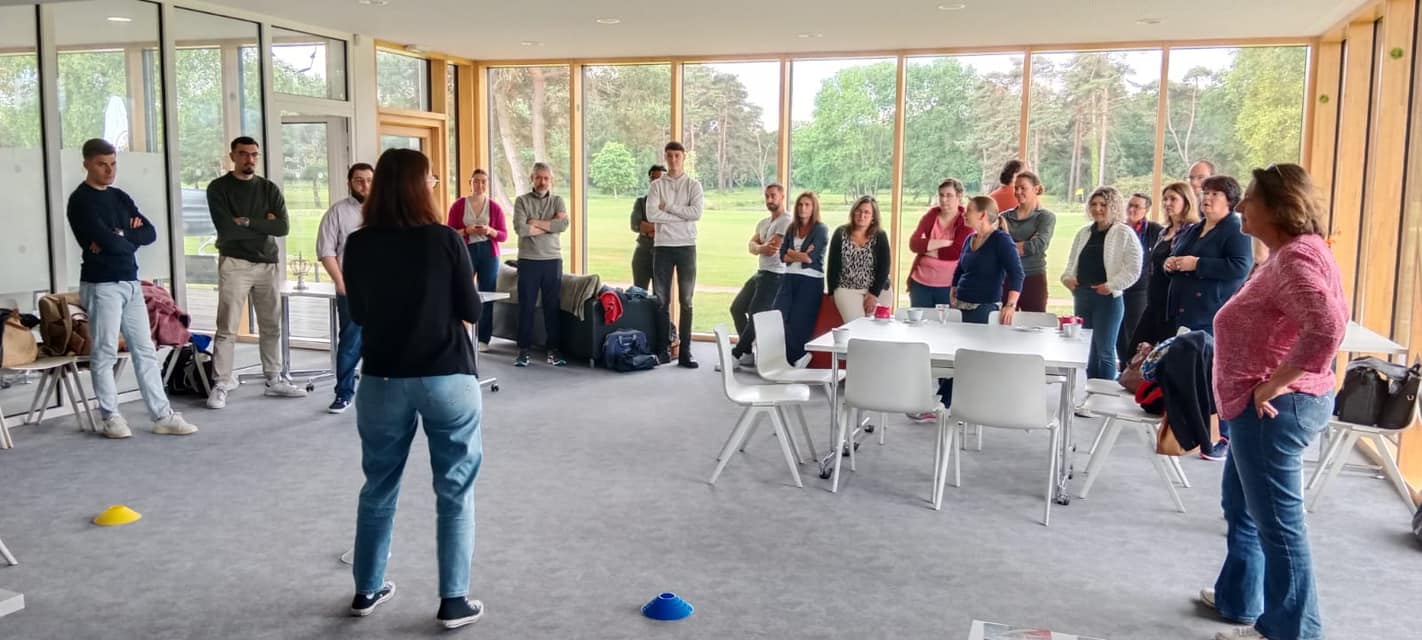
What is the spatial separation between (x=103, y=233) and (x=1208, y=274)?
6040mm

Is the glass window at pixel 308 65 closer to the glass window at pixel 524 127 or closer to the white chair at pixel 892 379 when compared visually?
the glass window at pixel 524 127

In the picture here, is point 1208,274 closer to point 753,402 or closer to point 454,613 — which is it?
point 753,402

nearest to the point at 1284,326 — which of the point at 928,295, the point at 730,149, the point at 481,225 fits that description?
the point at 928,295

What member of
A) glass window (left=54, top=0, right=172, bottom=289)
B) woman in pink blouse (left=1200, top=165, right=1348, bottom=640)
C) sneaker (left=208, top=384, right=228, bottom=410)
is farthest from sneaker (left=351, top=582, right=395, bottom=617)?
glass window (left=54, top=0, right=172, bottom=289)

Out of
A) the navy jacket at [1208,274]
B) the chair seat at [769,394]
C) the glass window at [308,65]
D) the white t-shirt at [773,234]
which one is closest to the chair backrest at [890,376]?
the chair seat at [769,394]

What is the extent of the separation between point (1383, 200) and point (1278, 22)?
2.36 meters

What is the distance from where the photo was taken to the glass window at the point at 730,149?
34.6 feet

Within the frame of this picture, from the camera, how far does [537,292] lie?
9188 mm

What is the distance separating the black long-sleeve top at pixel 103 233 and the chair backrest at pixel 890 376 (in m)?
4.17

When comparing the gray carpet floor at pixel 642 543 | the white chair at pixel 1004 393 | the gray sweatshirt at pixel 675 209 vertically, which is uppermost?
the gray sweatshirt at pixel 675 209

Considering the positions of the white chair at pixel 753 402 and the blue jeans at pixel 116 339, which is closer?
the white chair at pixel 753 402

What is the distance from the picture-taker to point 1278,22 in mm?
8180

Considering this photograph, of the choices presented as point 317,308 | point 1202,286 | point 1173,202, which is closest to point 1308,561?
point 1202,286

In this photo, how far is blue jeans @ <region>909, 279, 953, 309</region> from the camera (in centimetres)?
727
